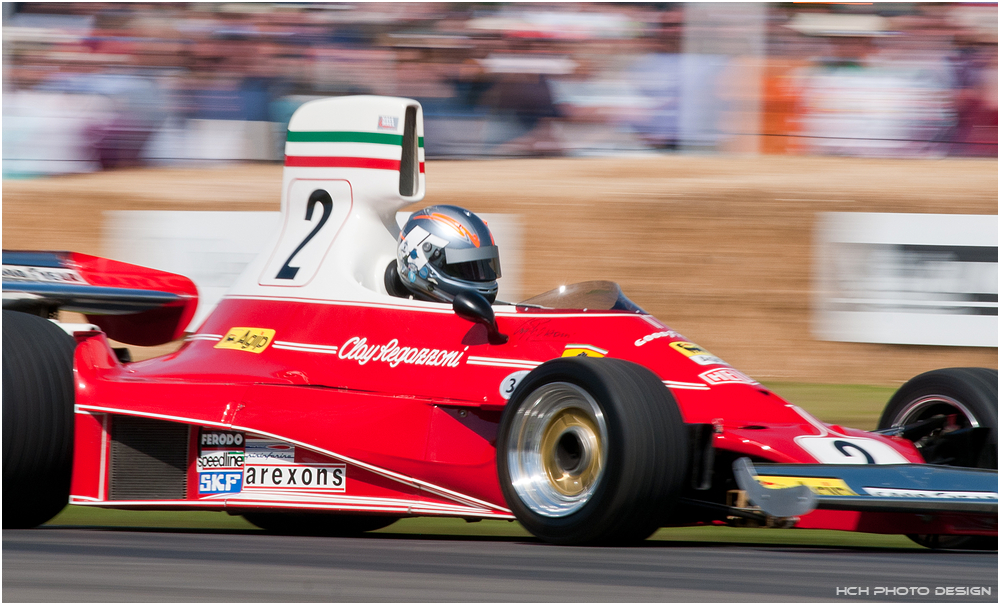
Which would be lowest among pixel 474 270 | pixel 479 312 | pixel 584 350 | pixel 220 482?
pixel 220 482

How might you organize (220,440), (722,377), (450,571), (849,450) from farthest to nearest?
(220,440) → (722,377) → (849,450) → (450,571)

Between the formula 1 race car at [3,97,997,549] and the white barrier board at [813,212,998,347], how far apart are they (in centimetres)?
298

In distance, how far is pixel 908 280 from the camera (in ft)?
26.7

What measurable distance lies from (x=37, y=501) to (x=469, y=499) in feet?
5.72

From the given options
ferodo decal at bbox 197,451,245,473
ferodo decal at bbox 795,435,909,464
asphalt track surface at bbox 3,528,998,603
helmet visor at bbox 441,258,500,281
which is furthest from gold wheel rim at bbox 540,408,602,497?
ferodo decal at bbox 197,451,245,473

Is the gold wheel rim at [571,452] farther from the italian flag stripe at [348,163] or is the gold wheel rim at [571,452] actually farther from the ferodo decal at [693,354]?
the italian flag stripe at [348,163]

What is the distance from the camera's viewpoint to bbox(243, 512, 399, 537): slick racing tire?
5.61 meters

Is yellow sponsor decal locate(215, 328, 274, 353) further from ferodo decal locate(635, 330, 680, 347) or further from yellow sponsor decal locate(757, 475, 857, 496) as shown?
yellow sponsor decal locate(757, 475, 857, 496)

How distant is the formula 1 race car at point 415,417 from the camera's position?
411cm

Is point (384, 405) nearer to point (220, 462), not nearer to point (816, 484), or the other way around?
point (220, 462)

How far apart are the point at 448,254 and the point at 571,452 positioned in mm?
1150

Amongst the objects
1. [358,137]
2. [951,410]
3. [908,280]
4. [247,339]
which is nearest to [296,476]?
[247,339]

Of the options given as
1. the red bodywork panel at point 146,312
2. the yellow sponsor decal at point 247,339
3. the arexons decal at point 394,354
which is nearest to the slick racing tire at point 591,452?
the arexons decal at point 394,354

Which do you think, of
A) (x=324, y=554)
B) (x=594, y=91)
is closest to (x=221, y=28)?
(x=594, y=91)
